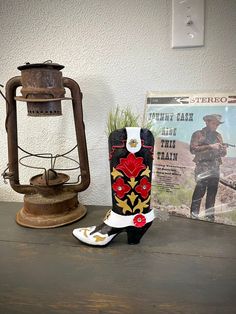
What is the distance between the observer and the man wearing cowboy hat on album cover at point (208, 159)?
705 millimetres

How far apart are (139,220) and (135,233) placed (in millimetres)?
32

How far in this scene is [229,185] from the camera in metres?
0.70

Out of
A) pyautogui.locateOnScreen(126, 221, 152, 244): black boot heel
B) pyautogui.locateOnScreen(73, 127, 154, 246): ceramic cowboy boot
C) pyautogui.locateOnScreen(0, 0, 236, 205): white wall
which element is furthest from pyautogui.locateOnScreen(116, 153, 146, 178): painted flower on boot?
pyautogui.locateOnScreen(0, 0, 236, 205): white wall

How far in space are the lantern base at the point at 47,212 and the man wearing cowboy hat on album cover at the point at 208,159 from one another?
32 cm

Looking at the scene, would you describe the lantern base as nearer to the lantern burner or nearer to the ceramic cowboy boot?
the ceramic cowboy boot

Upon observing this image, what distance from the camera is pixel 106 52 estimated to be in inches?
31.0

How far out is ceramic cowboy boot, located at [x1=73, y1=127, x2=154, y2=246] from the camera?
59 centimetres

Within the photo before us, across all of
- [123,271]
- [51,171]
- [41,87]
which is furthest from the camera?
[51,171]

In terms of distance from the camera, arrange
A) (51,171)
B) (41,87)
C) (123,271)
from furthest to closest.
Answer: (51,171)
(41,87)
(123,271)

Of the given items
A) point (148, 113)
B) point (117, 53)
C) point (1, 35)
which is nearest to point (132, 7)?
point (117, 53)

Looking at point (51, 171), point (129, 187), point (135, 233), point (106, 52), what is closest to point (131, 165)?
point (129, 187)

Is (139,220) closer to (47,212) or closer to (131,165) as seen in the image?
(131,165)

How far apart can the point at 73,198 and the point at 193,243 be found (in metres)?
0.32

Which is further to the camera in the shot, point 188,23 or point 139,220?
point 188,23
